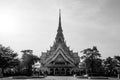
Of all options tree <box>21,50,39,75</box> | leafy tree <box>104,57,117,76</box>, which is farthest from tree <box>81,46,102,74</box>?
tree <box>21,50,39,75</box>

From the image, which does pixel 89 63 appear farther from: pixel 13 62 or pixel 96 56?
pixel 13 62

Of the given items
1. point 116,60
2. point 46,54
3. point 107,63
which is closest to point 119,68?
point 116,60

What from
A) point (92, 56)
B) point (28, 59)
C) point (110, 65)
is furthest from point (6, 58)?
point (110, 65)

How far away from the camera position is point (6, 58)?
5319 cm

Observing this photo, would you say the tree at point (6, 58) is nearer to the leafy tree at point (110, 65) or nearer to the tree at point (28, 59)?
the tree at point (28, 59)

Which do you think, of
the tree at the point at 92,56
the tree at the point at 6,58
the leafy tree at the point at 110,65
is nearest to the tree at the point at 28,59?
the tree at the point at 6,58

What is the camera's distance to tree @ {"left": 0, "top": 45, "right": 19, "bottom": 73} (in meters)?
52.1

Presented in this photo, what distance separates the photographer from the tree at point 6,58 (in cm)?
5212

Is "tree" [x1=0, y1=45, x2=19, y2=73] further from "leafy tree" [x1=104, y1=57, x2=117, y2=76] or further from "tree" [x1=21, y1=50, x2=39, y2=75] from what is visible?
"leafy tree" [x1=104, y1=57, x2=117, y2=76]

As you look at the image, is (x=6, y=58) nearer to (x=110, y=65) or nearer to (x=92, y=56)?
(x=92, y=56)

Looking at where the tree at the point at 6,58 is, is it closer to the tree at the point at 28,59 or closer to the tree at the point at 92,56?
the tree at the point at 28,59

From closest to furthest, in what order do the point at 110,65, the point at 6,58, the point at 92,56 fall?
the point at 6,58 < the point at 92,56 < the point at 110,65

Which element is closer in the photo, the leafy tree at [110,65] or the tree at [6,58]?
the tree at [6,58]

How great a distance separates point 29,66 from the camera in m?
69.7
